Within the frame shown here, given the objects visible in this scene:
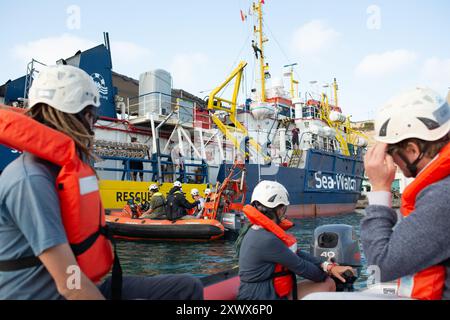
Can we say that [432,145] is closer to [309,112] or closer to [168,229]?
[168,229]

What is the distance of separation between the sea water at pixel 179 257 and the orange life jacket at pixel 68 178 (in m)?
4.98

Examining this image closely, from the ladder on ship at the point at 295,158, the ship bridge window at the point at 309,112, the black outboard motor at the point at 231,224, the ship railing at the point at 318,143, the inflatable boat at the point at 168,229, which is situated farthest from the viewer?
the ship bridge window at the point at 309,112

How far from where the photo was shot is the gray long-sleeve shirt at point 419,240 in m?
1.23

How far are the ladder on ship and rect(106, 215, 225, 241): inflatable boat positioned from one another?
907 centimetres

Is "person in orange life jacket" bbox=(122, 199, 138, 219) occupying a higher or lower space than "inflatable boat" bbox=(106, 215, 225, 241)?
higher

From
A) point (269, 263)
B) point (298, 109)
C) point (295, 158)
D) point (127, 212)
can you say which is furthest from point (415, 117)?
point (298, 109)

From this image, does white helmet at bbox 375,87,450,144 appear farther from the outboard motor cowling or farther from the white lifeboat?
the white lifeboat

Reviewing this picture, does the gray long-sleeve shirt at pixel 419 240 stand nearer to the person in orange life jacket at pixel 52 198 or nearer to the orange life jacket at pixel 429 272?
the orange life jacket at pixel 429 272

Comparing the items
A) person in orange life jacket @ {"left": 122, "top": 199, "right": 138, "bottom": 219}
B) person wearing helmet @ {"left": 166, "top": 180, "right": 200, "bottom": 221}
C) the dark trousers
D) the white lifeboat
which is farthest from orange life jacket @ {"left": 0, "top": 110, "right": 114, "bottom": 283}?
the white lifeboat

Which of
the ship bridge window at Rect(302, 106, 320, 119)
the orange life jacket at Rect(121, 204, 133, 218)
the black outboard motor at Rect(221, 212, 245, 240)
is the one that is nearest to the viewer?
the black outboard motor at Rect(221, 212, 245, 240)

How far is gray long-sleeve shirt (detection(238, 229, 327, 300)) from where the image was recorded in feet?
8.53

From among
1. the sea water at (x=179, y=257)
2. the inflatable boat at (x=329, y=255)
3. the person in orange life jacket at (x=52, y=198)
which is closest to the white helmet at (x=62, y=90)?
the person in orange life jacket at (x=52, y=198)

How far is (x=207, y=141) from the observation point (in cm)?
1599

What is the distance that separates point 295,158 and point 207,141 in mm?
4699
